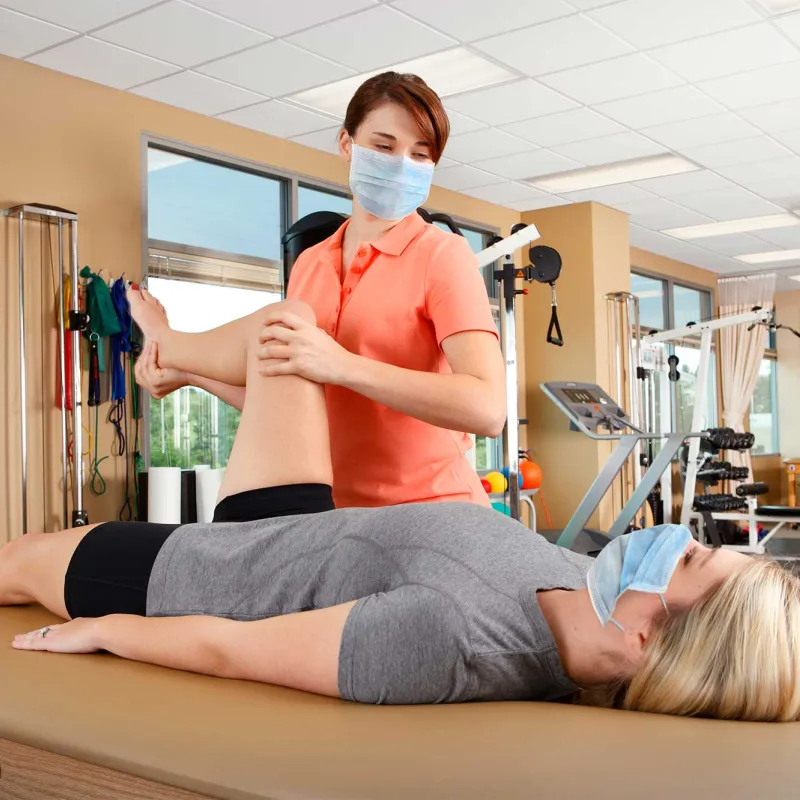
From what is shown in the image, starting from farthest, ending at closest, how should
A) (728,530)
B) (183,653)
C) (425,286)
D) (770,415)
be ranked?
(770,415), (728,530), (425,286), (183,653)

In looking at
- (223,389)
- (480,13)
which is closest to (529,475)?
(480,13)

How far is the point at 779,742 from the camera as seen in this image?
93 cm

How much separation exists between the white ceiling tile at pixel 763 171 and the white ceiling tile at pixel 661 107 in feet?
3.58

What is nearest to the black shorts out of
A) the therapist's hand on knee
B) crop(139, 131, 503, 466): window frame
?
the therapist's hand on knee

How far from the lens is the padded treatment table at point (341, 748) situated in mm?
834

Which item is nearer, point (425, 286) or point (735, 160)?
point (425, 286)

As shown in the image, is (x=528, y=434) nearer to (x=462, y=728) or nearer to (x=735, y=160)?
(x=735, y=160)

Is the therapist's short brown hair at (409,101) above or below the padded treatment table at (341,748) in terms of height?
above

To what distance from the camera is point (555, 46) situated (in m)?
4.02

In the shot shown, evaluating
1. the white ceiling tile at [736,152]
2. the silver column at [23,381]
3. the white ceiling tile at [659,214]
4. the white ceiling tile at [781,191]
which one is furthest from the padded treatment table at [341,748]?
the white ceiling tile at [659,214]

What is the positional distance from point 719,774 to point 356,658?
40cm

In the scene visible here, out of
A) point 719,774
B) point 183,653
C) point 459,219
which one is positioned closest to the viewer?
point 719,774

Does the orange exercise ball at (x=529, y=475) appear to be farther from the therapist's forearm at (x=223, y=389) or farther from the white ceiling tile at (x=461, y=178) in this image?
the therapist's forearm at (x=223, y=389)

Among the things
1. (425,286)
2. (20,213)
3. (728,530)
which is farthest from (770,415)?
(425,286)
